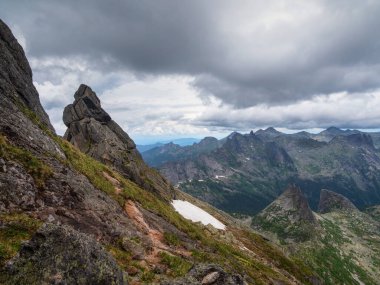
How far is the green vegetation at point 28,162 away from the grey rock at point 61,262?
39.3ft

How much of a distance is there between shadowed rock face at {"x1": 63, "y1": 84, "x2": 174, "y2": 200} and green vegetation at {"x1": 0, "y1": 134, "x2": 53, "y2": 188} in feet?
169

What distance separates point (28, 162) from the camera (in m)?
27.7

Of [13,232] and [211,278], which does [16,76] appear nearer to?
[13,232]

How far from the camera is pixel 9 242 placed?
17812 millimetres

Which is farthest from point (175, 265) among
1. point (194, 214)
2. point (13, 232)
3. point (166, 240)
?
point (194, 214)

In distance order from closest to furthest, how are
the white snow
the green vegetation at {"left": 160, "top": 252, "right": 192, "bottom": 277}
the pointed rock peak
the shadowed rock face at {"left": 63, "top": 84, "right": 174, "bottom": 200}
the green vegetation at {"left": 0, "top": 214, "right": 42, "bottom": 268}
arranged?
the green vegetation at {"left": 0, "top": 214, "right": 42, "bottom": 268}
the green vegetation at {"left": 160, "top": 252, "right": 192, "bottom": 277}
the shadowed rock face at {"left": 63, "top": 84, "right": 174, "bottom": 200}
the white snow
the pointed rock peak

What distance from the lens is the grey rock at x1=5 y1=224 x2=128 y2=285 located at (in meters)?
14.3

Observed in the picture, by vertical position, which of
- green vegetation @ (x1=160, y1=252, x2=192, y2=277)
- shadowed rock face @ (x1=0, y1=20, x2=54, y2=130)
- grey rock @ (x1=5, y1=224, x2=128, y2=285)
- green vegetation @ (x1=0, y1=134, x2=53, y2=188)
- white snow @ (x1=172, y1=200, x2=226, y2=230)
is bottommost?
white snow @ (x1=172, y1=200, x2=226, y2=230)

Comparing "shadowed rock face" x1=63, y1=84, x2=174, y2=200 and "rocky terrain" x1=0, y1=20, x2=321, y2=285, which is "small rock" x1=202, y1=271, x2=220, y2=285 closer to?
"rocky terrain" x1=0, y1=20, x2=321, y2=285

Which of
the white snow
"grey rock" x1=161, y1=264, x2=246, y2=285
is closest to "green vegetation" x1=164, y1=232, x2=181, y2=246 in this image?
"grey rock" x1=161, y1=264, x2=246, y2=285

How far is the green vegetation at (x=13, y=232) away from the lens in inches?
645

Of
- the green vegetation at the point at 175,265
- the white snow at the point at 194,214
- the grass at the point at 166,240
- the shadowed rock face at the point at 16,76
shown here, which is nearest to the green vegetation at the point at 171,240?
the grass at the point at 166,240

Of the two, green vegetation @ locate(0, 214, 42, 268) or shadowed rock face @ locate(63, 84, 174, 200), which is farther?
shadowed rock face @ locate(63, 84, 174, 200)

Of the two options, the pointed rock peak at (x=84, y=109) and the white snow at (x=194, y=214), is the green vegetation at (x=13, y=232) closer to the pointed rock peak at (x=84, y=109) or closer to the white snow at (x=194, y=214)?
the white snow at (x=194, y=214)
